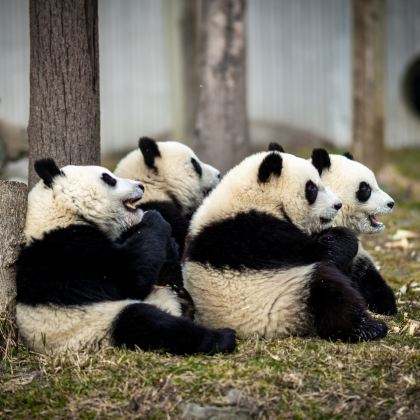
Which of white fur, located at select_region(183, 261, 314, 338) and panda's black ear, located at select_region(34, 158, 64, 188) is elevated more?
panda's black ear, located at select_region(34, 158, 64, 188)

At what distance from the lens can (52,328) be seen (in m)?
5.13

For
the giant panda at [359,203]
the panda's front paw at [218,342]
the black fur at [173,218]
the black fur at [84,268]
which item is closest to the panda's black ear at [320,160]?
the giant panda at [359,203]

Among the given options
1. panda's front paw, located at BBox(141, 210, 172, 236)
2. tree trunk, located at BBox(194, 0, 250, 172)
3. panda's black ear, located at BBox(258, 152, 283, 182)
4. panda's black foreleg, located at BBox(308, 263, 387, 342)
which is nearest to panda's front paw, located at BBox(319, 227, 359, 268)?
panda's black foreleg, located at BBox(308, 263, 387, 342)

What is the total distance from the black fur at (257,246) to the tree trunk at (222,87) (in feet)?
19.0

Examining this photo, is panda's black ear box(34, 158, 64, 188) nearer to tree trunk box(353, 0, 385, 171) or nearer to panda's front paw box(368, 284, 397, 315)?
panda's front paw box(368, 284, 397, 315)

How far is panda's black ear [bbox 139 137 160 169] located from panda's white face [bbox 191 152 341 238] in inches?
53.4

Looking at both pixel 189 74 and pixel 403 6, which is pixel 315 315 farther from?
pixel 403 6

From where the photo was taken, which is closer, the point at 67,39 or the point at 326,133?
the point at 67,39

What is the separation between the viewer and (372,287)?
6.26 metres

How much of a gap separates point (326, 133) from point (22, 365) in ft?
35.5

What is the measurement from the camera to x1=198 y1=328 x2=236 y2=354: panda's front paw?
5.04 metres

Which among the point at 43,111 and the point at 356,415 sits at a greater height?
the point at 43,111

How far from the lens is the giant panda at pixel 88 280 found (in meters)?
5.05

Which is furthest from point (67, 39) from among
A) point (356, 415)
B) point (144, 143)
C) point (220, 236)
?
point (356, 415)
